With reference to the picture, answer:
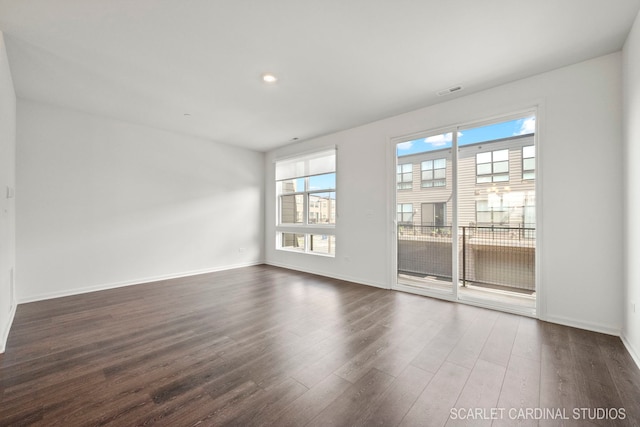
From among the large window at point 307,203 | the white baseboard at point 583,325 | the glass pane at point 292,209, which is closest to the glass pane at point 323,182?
the large window at point 307,203

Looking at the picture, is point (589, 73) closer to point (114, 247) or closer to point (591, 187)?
point (591, 187)

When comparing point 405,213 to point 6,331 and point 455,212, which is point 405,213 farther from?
point 6,331

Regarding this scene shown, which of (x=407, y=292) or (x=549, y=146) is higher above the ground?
(x=549, y=146)

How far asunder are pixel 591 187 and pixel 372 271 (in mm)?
2870

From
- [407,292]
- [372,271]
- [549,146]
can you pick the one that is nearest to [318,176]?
[372,271]

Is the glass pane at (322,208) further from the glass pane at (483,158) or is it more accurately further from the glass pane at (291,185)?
A: the glass pane at (483,158)

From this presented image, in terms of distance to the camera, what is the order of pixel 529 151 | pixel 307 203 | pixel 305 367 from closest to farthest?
pixel 305 367 → pixel 529 151 → pixel 307 203

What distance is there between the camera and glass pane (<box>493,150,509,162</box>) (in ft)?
11.1

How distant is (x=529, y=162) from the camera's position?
125 inches

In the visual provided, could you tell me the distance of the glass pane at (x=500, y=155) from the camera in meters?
3.37

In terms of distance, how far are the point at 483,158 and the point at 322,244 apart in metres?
3.16

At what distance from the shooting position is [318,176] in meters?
5.50

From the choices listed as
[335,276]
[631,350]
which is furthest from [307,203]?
[631,350]

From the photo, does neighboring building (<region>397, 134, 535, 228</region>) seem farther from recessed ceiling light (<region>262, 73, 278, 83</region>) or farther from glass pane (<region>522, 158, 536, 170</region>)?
recessed ceiling light (<region>262, 73, 278, 83</region>)
